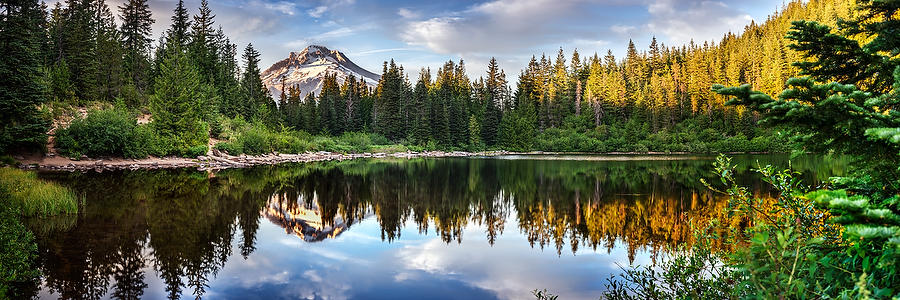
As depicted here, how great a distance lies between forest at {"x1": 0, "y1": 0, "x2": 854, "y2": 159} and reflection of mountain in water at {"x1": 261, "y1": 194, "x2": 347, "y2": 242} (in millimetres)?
17460

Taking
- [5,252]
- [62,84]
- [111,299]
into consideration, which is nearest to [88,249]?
[5,252]

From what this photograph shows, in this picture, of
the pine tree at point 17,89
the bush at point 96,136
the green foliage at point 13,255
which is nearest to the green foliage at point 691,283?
the green foliage at point 13,255

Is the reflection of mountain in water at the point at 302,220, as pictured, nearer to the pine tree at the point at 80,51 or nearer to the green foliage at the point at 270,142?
the green foliage at the point at 270,142

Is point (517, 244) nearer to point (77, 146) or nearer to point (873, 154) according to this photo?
point (873, 154)

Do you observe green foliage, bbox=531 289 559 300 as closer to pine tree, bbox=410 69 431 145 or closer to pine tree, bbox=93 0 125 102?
pine tree, bbox=93 0 125 102

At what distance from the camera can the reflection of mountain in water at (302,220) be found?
38.7 feet

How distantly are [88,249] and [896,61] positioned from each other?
12.0m

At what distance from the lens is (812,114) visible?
2.32m

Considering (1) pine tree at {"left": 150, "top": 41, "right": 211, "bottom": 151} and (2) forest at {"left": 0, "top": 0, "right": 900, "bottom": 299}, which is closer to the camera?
(2) forest at {"left": 0, "top": 0, "right": 900, "bottom": 299}

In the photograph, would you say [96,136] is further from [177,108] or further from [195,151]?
[177,108]

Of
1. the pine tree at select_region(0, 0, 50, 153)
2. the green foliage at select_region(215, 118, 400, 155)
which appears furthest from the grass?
the green foliage at select_region(215, 118, 400, 155)

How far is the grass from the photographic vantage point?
37.1 ft

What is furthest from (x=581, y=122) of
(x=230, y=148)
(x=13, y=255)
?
(x=13, y=255)

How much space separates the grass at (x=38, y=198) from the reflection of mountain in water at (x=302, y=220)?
507cm
